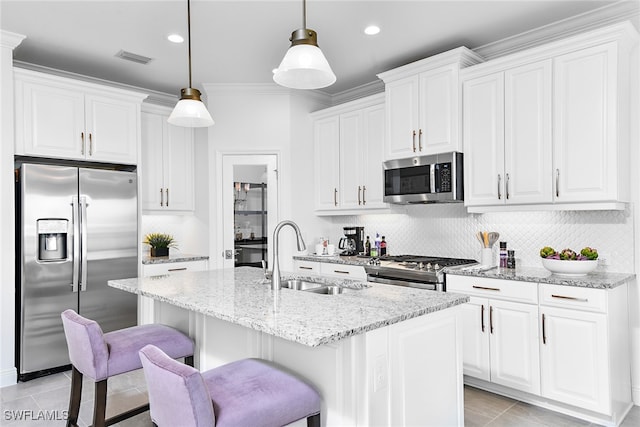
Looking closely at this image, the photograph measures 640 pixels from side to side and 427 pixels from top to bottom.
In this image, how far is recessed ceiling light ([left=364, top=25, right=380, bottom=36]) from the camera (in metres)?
3.36

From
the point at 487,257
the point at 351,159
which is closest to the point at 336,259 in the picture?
the point at 351,159

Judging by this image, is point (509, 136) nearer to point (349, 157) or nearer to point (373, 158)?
point (373, 158)

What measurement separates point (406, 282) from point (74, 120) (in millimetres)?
3298

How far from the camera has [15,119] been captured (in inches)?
137

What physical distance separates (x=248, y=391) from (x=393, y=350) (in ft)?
1.98

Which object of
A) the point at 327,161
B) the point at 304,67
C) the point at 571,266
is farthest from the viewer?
the point at 327,161

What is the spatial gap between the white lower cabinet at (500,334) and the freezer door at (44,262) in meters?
3.27

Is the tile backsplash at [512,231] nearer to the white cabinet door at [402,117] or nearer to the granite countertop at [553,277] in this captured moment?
the granite countertop at [553,277]

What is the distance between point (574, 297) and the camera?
2672mm

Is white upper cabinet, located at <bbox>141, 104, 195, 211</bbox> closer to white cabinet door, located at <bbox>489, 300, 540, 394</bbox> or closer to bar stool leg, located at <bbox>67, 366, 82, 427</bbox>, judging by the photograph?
bar stool leg, located at <bbox>67, 366, 82, 427</bbox>

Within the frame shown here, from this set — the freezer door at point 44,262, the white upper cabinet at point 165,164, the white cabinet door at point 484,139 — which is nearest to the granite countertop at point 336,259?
the white cabinet door at point 484,139

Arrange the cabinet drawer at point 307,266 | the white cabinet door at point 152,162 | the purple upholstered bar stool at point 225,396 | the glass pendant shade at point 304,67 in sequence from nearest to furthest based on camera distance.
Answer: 1. the purple upholstered bar stool at point 225,396
2. the glass pendant shade at point 304,67
3. the cabinet drawer at point 307,266
4. the white cabinet door at point 152,162

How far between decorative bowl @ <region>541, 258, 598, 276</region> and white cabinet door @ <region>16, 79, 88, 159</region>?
Answer: 4.01 meters

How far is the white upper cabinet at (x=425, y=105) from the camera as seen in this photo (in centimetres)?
353
